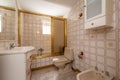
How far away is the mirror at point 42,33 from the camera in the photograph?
2469 mm

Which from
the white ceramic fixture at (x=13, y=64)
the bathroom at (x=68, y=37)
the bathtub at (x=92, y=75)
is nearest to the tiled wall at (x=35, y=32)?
the bathroom at (x=68, y=37)

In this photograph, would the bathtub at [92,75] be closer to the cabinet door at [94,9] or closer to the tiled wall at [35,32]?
the cabinet door at [94,9]

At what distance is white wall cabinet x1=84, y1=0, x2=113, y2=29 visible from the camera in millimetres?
1066

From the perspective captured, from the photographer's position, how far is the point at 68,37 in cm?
254

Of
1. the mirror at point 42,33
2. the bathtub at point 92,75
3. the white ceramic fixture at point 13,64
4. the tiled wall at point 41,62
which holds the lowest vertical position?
the tiled wall at point 41,62

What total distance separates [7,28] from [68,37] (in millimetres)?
1738

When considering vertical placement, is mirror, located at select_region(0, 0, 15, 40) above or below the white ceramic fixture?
above

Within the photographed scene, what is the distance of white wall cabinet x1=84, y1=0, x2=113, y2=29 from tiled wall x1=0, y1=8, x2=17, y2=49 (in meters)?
1.76

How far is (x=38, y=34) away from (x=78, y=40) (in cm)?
168

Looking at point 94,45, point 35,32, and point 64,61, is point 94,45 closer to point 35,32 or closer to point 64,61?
point 64,61

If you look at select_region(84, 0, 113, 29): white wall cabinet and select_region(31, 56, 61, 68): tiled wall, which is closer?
select_region(84, 0, 113, 29): white wall cabinet

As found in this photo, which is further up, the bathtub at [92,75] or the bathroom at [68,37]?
the bathroom at [68,37]

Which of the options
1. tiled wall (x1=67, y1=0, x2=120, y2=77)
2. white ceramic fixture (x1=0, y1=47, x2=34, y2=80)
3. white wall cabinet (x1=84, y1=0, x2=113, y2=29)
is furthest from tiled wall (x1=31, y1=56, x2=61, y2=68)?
white wall cabinet (x1=84, y1=0, x2=113, y2=29)

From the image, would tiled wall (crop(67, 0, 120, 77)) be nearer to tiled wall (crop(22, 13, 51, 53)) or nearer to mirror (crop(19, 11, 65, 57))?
mirror (crop(19, 11, 65, 57))
